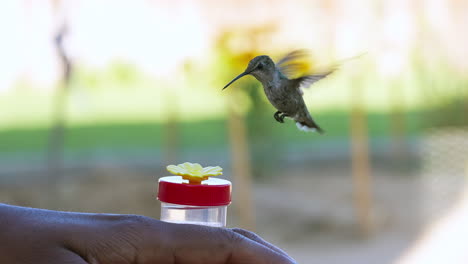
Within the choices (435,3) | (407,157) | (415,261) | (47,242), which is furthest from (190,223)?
(407,157)

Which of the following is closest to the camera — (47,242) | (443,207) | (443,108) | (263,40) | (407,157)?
(47,242)

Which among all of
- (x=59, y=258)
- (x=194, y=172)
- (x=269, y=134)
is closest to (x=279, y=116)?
(x=194, y=172)

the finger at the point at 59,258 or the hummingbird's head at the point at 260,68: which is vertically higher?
the hummingbird's head at the point at 260,68

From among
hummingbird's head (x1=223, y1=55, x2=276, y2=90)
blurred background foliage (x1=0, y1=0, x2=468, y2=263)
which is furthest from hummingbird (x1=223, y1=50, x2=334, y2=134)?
blurred background foliage (x1=0, y1=0, x2=468, y2=263)

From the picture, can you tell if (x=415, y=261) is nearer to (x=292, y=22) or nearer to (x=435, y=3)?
(x=292, y=22)

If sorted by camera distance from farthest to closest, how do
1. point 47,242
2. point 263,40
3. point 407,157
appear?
point 407,157, point 263,40, point 47,242

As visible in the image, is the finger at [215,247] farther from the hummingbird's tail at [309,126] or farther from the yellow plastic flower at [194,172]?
the hummingbird's tail at [309,126]

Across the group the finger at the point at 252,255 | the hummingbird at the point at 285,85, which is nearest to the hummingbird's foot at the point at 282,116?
the hummingbird at the point at 285,85
